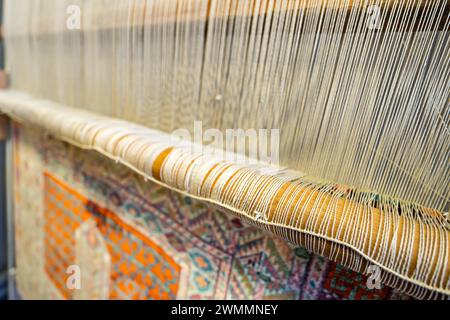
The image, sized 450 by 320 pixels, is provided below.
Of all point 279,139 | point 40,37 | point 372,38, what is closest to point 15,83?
point 40,37

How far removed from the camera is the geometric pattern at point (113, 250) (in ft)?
2.72

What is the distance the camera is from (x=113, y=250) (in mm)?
982

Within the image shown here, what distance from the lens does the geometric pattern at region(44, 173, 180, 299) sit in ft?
2.72

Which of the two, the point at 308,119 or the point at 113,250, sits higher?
the point at 308,119

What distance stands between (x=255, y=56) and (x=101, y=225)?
837 mm

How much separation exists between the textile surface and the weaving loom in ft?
0.68

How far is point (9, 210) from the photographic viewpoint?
158 centimetres

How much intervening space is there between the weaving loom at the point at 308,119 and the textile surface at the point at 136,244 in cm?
21

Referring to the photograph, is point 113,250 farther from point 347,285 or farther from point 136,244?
point 347,285

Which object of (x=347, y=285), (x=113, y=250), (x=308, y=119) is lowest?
(x=113, y=250)

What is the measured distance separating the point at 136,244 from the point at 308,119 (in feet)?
2.27

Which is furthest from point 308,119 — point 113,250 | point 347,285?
point 113,250

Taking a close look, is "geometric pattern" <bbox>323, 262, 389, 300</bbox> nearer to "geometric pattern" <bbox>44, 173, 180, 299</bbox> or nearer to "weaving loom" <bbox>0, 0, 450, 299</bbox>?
"weaving loom" <bbox>0, 0, 450, 299</bbox>
